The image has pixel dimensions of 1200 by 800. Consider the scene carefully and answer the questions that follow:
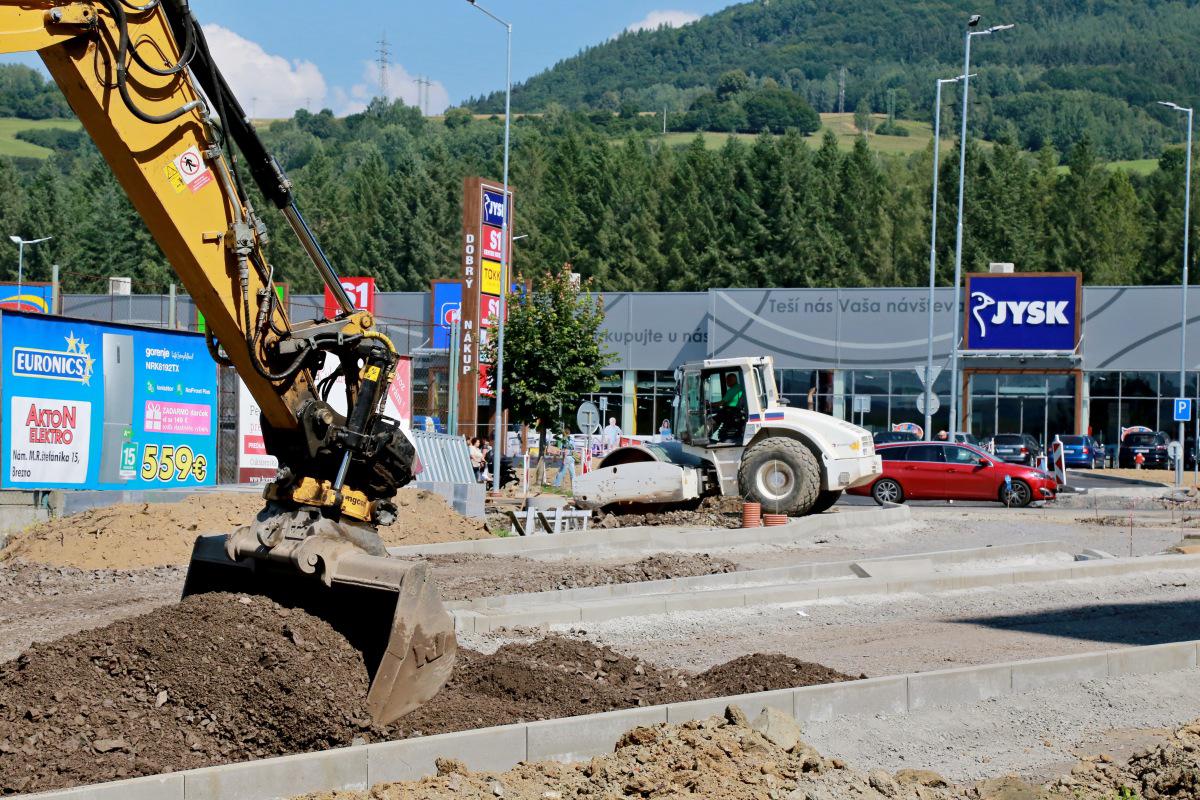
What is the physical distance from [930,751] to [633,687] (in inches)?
88.6

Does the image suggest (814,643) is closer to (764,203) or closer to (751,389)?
(751,389)

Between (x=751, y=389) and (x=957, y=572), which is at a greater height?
(x=751, y=389)

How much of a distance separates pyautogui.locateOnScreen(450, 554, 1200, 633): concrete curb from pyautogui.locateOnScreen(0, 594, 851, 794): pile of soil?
11.9 ft

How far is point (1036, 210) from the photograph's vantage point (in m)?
83.0

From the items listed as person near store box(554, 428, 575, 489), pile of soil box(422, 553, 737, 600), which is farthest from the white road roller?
person near store box(554, 428, 575, 489)

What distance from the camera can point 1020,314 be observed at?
185ft

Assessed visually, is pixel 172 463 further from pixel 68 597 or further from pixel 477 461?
pixel 477 461

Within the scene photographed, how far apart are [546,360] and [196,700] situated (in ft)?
106

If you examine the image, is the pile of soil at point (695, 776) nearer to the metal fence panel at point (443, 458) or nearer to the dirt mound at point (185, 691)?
the dirt mound at point (185, 691)

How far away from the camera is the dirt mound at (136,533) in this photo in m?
18.2

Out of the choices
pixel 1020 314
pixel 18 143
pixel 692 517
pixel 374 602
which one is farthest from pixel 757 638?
pixel 18 143

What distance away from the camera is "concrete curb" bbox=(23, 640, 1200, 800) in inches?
278

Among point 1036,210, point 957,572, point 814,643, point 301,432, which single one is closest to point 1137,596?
point 957,572

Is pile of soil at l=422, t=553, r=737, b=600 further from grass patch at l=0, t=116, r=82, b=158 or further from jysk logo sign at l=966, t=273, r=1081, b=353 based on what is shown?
grass patch at l=0, t=116, r=82, b=158
